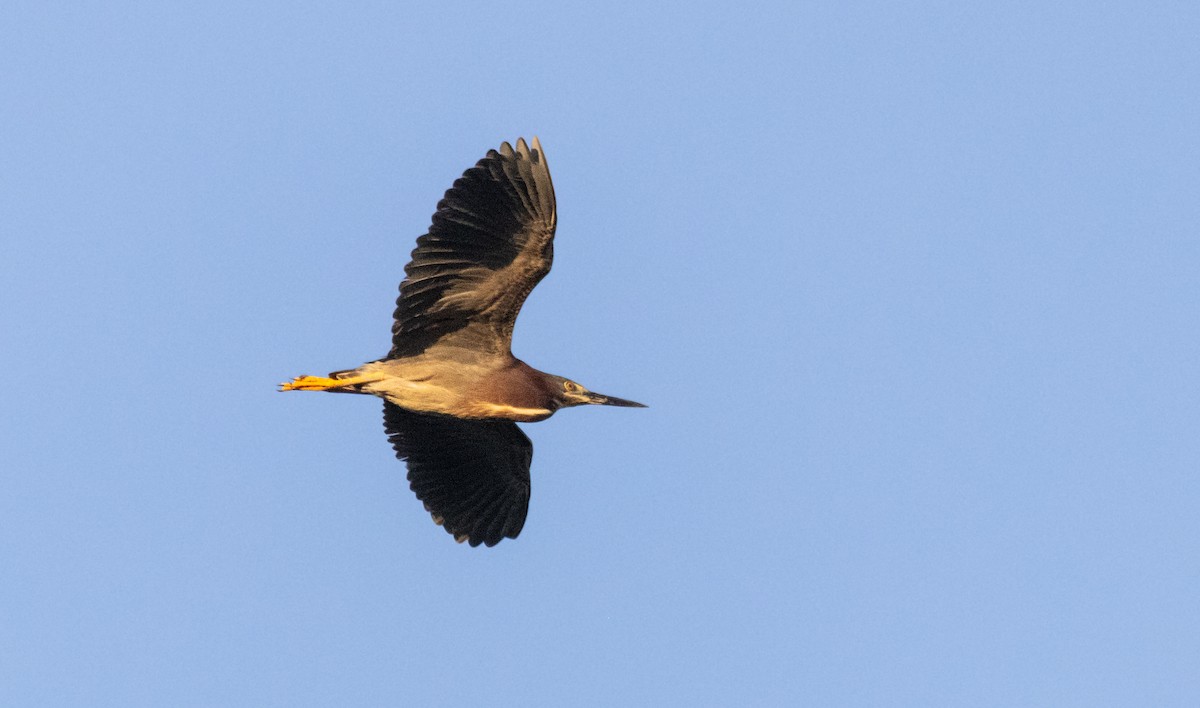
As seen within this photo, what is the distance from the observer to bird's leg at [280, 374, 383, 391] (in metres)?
16.2

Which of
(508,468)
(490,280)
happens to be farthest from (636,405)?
(490,280)

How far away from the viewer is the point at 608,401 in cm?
1781

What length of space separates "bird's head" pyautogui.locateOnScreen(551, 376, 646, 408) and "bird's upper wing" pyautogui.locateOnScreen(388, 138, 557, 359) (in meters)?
1.06

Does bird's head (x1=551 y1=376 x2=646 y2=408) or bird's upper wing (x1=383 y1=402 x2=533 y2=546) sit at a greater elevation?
bird's head (x1=551 y1=376 x2=646 y2=408)

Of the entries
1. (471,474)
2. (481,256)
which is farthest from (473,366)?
(471,474)

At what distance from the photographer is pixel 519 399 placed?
16.8m

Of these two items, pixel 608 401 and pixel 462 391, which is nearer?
pixel 462 391

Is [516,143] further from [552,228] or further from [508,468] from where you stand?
[508,468]

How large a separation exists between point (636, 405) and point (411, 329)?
298cm

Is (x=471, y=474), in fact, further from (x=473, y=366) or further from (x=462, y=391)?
(x=473, y=366)

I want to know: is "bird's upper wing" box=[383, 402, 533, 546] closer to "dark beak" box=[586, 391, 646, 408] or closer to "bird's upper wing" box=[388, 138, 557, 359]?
"dark beak" box=[586, 391, 646, 408]

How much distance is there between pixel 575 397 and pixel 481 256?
242 centimetres

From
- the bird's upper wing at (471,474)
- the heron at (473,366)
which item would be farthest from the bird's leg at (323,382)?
the bird's upper wing at (471,474)

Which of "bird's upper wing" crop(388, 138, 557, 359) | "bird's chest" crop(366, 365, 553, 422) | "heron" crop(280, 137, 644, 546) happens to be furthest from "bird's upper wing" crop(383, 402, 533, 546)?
"bird's upper wing" crop(388, 138, 557, 359)
